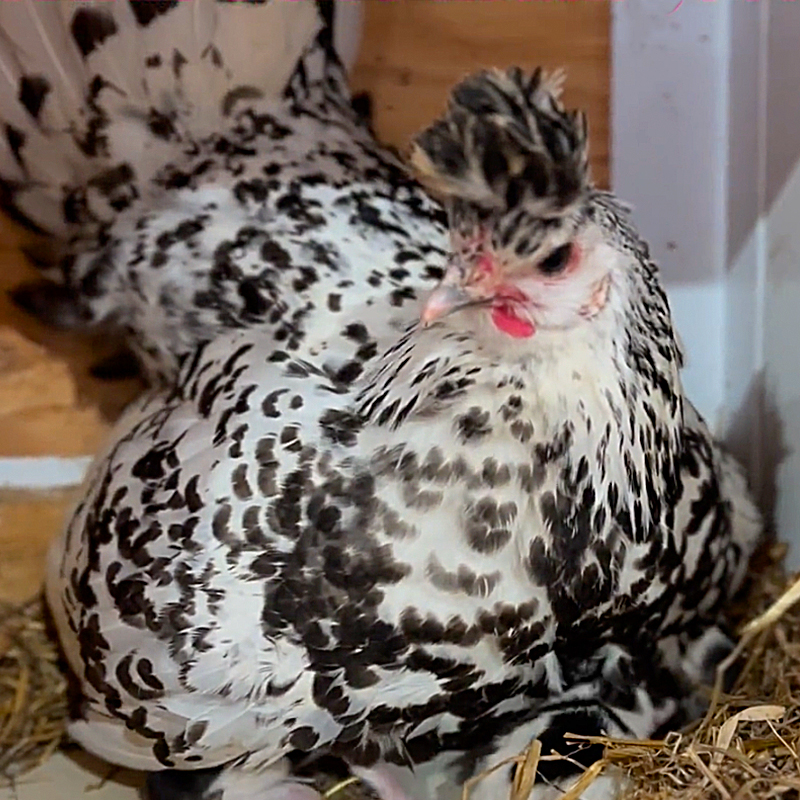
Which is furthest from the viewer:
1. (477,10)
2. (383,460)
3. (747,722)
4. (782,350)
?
(477,10)

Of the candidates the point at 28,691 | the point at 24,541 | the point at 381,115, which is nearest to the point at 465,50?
the point at 381,115

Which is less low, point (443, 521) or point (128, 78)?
point (128, 78)

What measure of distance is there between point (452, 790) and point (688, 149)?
93 cm

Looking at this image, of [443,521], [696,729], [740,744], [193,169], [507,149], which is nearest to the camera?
[507,149]

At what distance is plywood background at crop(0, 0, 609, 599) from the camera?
1.77m

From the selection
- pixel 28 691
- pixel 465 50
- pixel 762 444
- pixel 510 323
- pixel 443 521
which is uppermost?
pixel 465 50

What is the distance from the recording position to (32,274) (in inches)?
70.6

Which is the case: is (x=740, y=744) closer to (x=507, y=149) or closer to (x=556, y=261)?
(x=556, y=261)

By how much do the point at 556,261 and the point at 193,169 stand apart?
2.12 ft

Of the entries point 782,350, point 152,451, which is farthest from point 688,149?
point 152,451

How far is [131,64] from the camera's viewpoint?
1.61 m

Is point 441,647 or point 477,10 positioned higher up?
point 477,10

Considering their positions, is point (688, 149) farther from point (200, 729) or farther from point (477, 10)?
point (200, 729)

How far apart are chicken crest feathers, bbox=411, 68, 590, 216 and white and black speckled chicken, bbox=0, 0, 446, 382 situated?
Result: 0.39 metres
